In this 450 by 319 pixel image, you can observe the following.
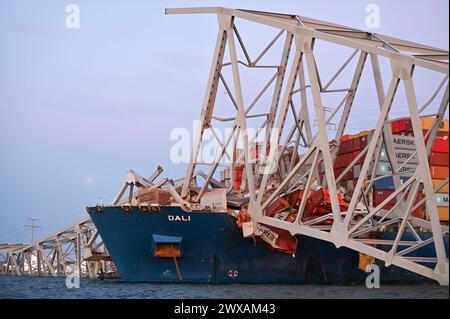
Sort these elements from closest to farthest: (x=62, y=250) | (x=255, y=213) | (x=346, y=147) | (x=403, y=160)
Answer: (x=255, y=213) < (x=403, y=160) < (x=346, y=147) < (x=62, y=250)

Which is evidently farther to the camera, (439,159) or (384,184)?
(384,184)

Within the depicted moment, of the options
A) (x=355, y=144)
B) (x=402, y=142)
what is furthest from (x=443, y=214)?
(x=355, y=144)

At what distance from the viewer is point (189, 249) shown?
119ft

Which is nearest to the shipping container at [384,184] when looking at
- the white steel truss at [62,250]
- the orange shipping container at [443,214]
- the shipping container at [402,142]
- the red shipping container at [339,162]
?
the red shipping container at [339,162]

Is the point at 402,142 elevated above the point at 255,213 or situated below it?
above

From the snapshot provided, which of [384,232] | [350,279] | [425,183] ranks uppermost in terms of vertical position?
[425,183]

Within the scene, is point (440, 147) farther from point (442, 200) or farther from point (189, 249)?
point (189, 249)

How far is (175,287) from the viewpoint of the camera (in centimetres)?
3403

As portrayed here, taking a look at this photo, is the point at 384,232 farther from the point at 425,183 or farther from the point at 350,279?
the point at 425,183

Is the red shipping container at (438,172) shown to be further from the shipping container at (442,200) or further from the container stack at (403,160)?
the shipping container at (442,200)

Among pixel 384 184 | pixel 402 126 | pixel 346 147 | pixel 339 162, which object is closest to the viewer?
pixel 402 126
